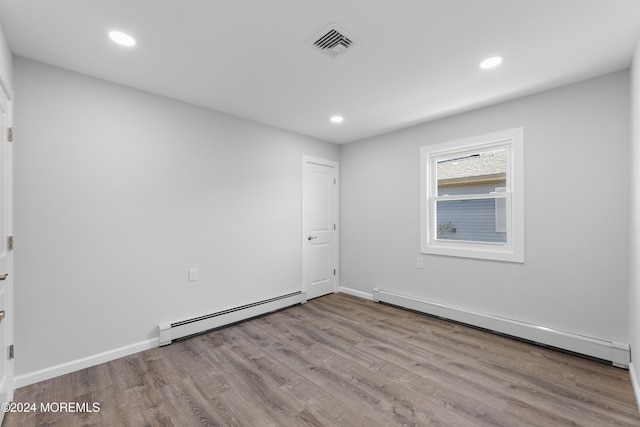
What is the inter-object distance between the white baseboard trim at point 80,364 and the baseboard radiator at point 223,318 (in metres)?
0.15

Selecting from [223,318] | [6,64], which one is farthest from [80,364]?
[6,64]

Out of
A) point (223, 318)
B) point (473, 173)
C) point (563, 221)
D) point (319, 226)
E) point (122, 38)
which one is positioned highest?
point (122, 38)

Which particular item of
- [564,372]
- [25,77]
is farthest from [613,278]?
[25,77]

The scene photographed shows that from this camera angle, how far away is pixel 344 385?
85.0 inches

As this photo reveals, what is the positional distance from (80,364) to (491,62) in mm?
4233

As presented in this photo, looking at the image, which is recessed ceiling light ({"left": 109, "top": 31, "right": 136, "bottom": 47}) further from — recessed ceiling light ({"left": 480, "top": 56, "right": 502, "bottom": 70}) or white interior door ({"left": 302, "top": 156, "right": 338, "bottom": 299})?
recessed ceiling light ({"left": 480, "top": 56, "right": 502, "bottom": 70})

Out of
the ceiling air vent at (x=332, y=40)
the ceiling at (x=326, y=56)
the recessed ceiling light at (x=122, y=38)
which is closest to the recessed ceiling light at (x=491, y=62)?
the ceiling at (x=326, y=56)

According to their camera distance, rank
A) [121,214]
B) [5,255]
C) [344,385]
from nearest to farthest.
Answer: [5,255], [344,385], [121,214]

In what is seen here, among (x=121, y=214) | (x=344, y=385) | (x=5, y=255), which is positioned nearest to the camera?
(x=5, y=255)

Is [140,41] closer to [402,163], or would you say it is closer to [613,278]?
[402,163]

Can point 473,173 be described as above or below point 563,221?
above

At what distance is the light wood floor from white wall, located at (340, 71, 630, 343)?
0.43 metres

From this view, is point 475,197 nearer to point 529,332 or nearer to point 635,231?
point 635,231

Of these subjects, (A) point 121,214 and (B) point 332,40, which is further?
(A) point 121,214
